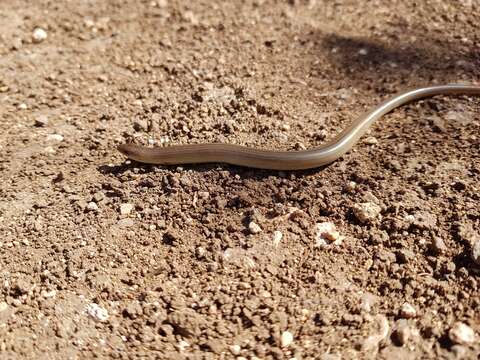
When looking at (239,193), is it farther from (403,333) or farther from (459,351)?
(459,351)

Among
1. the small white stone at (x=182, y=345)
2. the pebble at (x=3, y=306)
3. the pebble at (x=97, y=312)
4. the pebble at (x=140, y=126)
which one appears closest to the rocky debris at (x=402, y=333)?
the small white stone at (x=182, y=345)

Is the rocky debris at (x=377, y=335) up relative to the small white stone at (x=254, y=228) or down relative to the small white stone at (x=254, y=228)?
down

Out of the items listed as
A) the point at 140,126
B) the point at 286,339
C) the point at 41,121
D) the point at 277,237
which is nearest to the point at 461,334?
the point at 286,339

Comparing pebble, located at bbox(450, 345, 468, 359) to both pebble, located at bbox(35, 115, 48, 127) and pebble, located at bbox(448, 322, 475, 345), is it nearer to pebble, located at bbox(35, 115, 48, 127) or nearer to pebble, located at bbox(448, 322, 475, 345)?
pebble, located at bbox(448, 322, 475, 345)

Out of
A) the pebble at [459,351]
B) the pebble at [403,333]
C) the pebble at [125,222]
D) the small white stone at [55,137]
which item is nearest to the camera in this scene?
the pebble at [459,351]

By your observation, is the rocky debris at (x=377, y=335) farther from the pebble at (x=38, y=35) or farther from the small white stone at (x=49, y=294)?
the pebble at (x=38, y=35)

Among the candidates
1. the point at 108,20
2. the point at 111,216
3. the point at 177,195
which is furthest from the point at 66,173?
the point at 108,20
